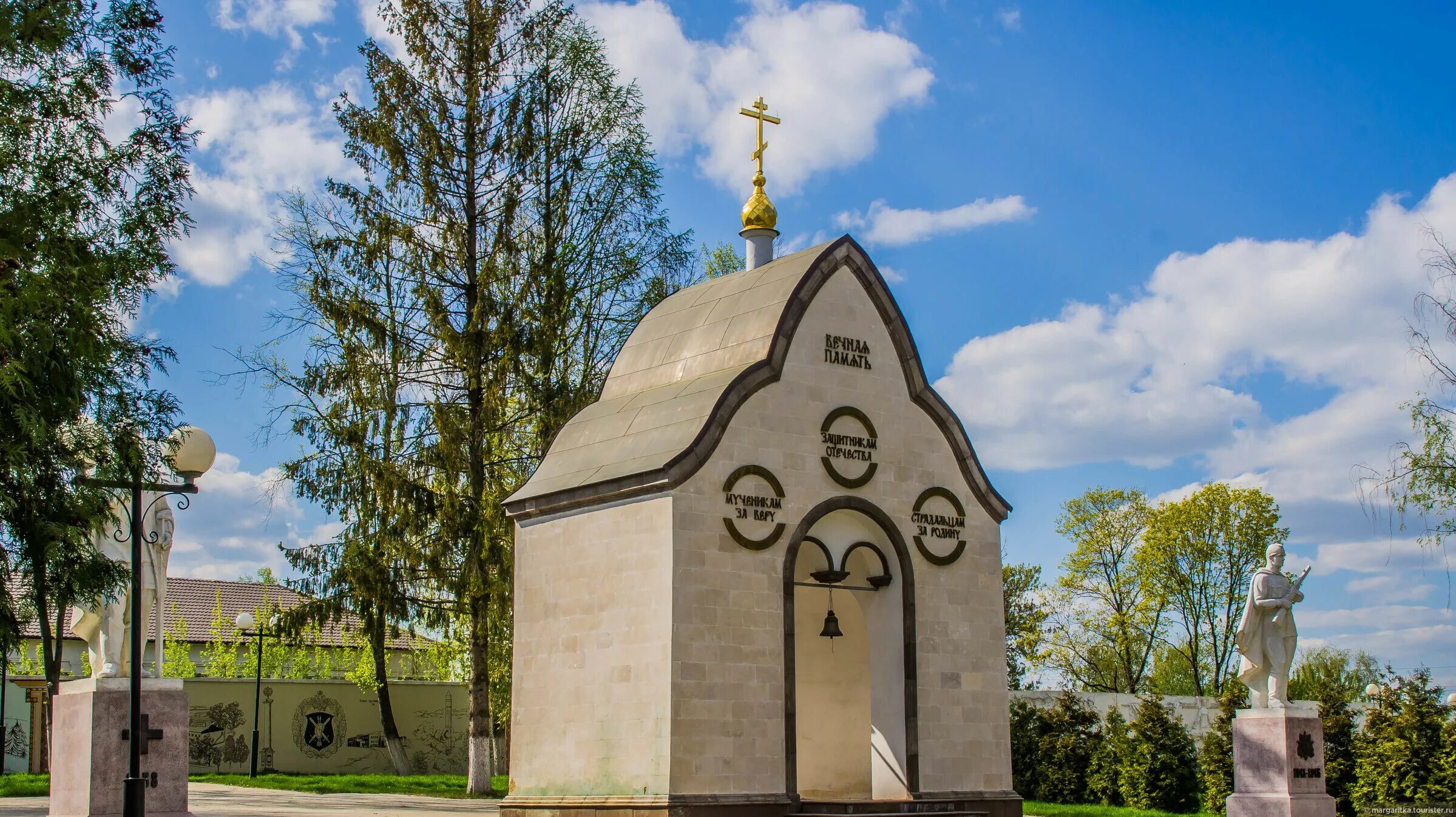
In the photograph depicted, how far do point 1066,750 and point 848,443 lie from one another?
11.3 metres

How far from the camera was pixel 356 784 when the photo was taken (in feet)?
77.3

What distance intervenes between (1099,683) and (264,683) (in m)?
23.0

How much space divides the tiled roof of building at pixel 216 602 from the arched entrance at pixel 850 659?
2545 centimetres

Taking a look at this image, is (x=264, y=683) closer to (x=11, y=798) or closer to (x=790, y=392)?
(x=11, y=798)

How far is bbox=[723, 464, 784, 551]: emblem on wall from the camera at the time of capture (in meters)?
13.9

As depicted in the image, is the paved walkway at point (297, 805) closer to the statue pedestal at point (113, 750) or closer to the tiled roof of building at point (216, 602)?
the statue pedestal at point (113, 750)

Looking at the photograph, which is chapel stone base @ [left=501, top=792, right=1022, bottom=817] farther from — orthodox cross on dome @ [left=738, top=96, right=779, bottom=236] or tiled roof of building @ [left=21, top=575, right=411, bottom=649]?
tiled roof of building @ [left=21, top=575, right=411, bottom=649]

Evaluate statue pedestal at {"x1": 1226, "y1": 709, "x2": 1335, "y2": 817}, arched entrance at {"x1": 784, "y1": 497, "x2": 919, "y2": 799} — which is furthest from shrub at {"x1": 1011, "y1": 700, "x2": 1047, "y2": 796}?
arched entrance at {"x1": 784, "y1": 497, "x2": 919, "y2": 799}

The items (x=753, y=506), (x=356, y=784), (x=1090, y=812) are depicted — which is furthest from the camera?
(x=356, y=784)

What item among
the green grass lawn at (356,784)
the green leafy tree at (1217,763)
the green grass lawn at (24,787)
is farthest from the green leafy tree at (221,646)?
the green leafy tree at (1217,763)

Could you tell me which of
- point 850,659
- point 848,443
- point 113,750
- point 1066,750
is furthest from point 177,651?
point 848,443

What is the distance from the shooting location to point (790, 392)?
1480cm

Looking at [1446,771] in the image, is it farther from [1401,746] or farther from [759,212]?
[759,212]

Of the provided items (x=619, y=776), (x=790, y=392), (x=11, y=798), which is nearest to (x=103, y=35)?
(x=790, y=392)
